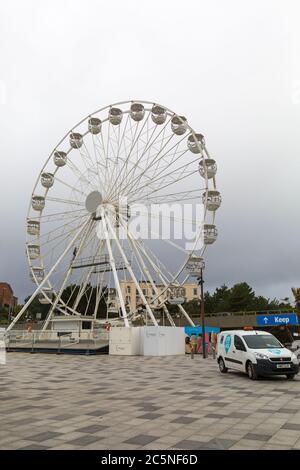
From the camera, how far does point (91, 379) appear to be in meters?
16.0

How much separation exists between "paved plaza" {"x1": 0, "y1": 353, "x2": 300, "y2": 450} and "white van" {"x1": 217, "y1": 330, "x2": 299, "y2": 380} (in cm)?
40

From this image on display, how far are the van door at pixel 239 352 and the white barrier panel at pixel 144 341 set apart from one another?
13.2 meters

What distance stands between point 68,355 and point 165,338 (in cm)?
635

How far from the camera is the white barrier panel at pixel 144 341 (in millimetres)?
28750

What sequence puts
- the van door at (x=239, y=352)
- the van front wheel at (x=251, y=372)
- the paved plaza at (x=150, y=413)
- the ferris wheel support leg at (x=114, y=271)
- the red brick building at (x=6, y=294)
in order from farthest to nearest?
the red brick building at (x=6, y=294) < the ferris wheel support leg at (x=114, y=271) < the van door at (x=239, y=352) < the van front wheel at (x=251, y=372) < the paved plaza at (x=150, y=413)

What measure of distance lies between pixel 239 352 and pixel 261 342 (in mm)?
834

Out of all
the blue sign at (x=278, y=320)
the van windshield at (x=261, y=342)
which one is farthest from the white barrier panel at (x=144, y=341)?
the blue sign at (x=278, y=320)

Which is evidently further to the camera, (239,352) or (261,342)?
(239,352)

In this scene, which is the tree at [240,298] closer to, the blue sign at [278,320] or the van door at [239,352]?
the blue sign at [278,320]

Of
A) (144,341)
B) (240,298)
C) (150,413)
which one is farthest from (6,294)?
(150,413)

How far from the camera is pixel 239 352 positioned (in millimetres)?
15453

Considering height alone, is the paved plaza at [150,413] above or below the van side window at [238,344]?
below

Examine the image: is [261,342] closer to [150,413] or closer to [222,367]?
[222,367]
